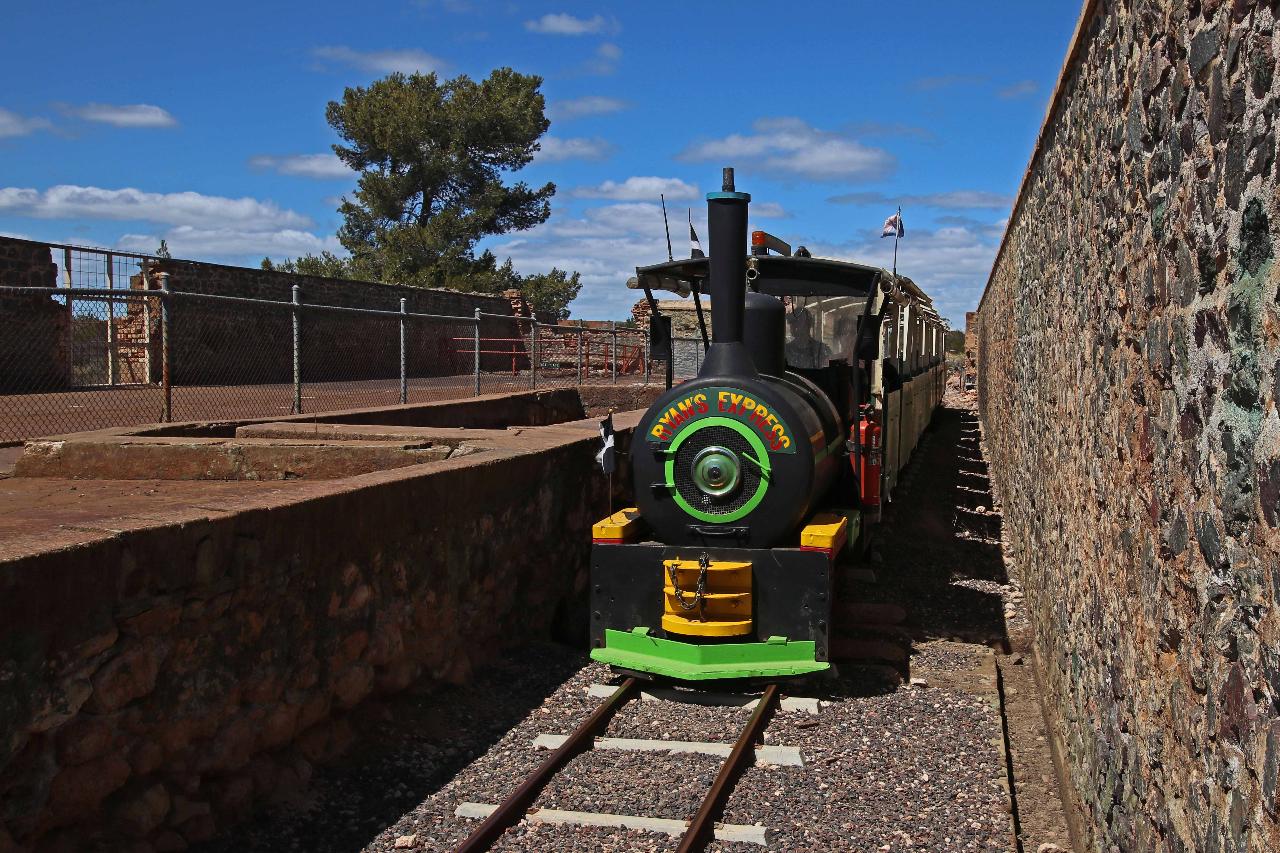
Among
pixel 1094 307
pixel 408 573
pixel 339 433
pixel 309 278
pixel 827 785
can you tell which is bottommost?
pixel 827 785

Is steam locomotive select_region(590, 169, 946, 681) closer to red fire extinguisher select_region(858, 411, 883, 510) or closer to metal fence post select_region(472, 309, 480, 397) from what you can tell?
red fire extinguisher select_region(858, 411, 883, 510)

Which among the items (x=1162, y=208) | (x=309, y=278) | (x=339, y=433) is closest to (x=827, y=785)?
(x=1162, y=208)

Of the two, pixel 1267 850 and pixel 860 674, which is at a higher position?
pixel 1267 850

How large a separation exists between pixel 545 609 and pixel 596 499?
1320mm

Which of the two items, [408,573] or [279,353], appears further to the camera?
[279,353]

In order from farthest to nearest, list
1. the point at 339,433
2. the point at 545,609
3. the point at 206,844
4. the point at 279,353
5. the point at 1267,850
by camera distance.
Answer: the point at 279,353 < the point at 339,433 < the point at 545,609 < the point at 206,844 < the point at 1267,850

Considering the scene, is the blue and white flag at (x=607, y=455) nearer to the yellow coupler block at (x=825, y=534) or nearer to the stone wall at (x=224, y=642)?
the stone wall at (x=224, y=642)

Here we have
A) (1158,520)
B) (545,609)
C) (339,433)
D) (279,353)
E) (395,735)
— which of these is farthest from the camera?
(279,353)

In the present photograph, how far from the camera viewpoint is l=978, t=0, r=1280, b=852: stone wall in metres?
2.40

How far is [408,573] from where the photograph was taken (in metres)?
5.97

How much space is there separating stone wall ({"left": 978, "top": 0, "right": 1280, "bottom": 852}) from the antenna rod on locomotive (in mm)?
1966

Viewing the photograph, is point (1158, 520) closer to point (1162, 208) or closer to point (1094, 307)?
point (1162, 208)

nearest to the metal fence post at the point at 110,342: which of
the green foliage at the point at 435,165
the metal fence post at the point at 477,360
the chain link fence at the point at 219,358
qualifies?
the chain link fence at the point at 219,358

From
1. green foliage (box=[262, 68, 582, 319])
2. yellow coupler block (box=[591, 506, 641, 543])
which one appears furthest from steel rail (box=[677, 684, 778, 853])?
green foliage (box=[262, 68, 582, 319])
